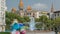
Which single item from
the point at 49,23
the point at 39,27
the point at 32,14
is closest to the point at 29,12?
the point at 32,14

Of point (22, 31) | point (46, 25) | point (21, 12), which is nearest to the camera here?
point (22, 31)

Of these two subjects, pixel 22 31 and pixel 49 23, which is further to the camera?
pixel 49 23

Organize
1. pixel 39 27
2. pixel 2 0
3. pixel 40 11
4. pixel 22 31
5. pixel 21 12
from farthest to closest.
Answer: pixel 40 11 < pixel 21 12 < pixel 39 27 < pixel 2 0 < pixel 22 31

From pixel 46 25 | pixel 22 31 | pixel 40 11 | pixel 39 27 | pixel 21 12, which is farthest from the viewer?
pixel 40 11

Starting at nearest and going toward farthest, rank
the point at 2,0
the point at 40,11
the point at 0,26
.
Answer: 1. the point at 0,26
2. the point at 2,0
3. the point at 40,11

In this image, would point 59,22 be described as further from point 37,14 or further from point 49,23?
point 37,14

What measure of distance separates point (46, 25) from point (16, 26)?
126 ft

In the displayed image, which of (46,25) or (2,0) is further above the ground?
(2,0)

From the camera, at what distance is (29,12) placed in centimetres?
9125

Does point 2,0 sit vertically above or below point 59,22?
above

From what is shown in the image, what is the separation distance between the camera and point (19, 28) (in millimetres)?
13234

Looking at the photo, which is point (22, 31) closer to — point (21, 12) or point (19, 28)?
point (19, 28)

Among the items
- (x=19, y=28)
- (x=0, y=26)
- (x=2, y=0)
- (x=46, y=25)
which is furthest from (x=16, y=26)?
(x=46, y=25)

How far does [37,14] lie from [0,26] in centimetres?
5572
